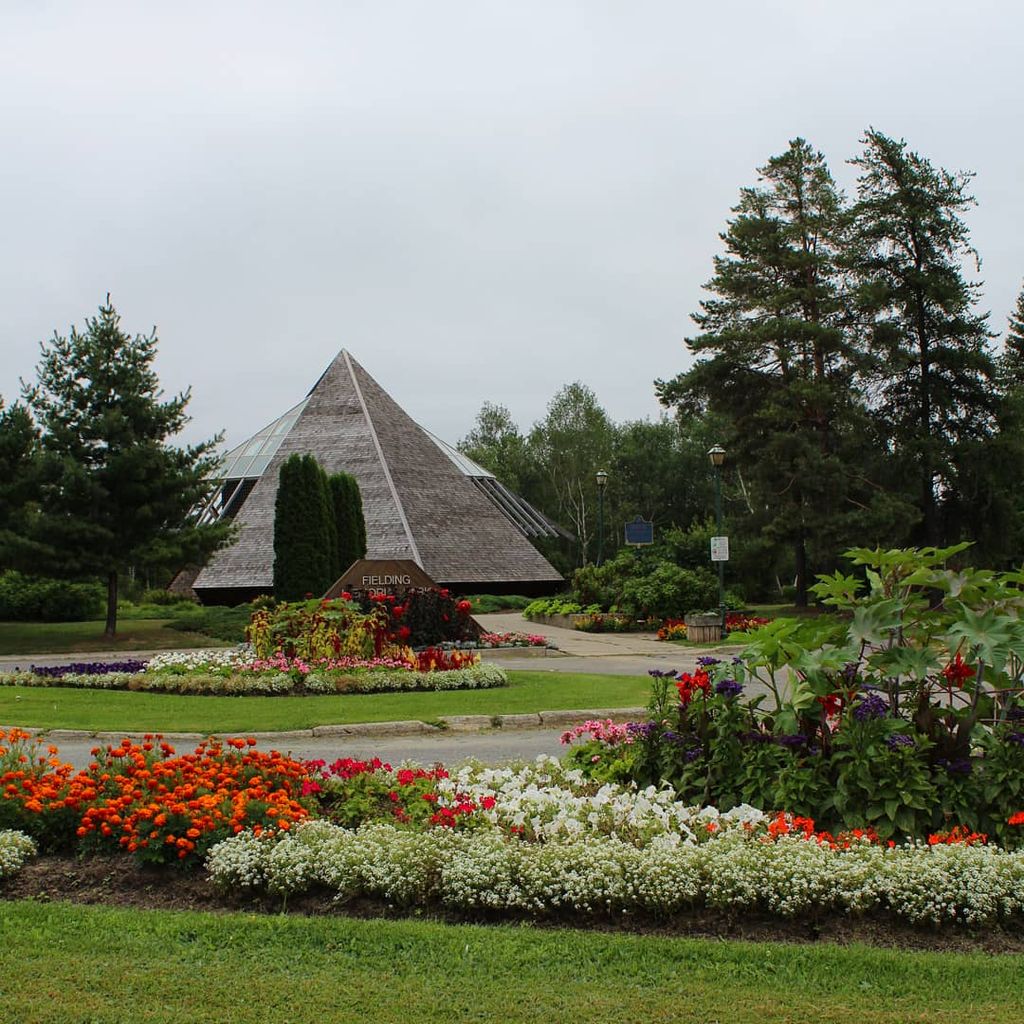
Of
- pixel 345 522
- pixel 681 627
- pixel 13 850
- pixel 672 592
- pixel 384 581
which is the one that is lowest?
pixel 13 850

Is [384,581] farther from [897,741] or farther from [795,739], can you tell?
[897,741]

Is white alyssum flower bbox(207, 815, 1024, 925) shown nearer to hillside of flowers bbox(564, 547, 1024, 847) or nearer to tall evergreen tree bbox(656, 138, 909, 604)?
hillside of flowers bbox(564, 547, 1024, 847)

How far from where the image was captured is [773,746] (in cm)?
588

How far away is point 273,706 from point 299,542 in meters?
16.7

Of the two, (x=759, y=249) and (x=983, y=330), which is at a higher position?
(x=759, y=249)

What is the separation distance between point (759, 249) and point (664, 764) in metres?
31.6

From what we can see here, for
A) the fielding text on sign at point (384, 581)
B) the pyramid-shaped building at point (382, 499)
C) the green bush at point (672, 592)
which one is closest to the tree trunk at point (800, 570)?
the green bush at point (672, 592)

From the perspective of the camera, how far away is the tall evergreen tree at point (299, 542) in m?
28.9

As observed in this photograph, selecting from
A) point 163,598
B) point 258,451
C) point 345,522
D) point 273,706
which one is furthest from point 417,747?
point 258,451

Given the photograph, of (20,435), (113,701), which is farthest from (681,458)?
(113,701)

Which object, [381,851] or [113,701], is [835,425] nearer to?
[113,701]

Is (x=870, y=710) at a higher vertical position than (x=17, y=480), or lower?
lower

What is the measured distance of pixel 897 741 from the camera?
18.0 ft

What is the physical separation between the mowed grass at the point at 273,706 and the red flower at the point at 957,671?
6.27 meters
